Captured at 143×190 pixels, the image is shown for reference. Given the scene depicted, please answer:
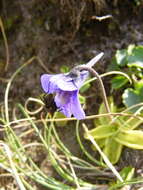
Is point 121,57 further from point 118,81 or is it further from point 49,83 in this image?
point 49,83

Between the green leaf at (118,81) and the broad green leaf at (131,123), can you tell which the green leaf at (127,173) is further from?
the green leaf at (118,81)

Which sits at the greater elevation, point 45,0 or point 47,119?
point 45,0

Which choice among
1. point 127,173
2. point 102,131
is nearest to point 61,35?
point 102,131

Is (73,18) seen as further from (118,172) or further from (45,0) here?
(118,172)

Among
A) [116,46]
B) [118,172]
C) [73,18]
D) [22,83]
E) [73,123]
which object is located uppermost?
[73,18]

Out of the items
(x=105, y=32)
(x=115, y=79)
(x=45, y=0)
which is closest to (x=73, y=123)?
(x=115, y=79)

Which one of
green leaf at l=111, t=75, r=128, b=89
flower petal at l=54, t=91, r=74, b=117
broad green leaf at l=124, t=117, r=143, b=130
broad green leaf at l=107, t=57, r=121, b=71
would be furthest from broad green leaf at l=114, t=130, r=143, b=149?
flower petal at l=54, t=91, r=74, b=117
